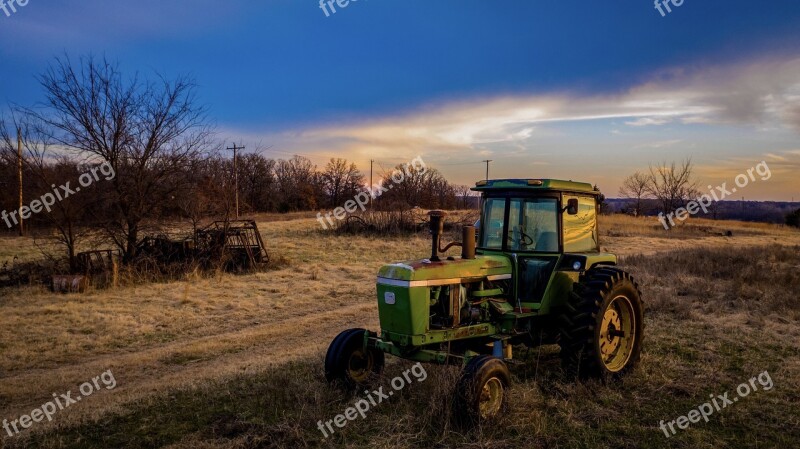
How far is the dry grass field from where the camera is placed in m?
4.61

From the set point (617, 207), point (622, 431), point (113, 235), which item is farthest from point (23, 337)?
point (617, 207)

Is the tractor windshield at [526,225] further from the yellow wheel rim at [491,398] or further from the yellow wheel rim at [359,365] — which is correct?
the yellow wheel rim at [359,365]

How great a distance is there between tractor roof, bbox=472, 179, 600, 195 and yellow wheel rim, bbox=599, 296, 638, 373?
1380 mm

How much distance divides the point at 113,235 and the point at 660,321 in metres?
12.0

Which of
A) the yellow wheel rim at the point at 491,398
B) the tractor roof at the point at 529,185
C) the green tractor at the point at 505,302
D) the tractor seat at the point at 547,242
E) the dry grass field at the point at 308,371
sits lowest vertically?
the dry grass field at the point at 308,371

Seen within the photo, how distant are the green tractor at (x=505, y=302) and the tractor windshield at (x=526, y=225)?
0.04 feet

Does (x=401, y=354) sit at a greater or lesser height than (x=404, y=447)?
greater

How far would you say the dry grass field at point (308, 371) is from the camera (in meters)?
4.61

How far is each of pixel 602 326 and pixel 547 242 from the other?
3.66 ft

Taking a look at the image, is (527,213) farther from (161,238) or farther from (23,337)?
(161,238)

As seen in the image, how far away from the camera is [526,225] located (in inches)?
238

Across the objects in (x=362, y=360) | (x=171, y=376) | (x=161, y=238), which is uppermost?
(x=161, y=238)

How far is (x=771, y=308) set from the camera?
31.7 ft

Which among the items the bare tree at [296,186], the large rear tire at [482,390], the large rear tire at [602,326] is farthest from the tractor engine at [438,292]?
the bare tree at [296,186]
